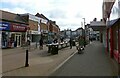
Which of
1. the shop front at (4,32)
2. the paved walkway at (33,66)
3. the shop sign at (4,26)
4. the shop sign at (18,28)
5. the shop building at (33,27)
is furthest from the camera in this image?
the shop building at (33,27)

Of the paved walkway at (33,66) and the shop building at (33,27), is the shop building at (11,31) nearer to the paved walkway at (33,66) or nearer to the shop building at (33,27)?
the shop building at (33,27)

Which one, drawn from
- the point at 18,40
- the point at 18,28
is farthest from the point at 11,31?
the point at 18,40

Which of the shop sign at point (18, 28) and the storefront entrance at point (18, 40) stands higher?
the shop sign at point (18, 28)

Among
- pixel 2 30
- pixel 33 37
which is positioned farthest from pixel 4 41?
pixel 33 37

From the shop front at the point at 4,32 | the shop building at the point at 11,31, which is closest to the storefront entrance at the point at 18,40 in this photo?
the shop building at the point at 11,31

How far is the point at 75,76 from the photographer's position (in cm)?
1008

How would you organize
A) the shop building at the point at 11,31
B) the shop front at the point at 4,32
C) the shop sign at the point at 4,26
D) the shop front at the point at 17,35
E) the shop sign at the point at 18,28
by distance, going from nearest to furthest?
the shop sign at the point at 4,26 < the shop front at the point at 4,32 < the shop building at the point at 11,31 < the shop front at the point at 17,35 < the shop sign at the point at 18,28

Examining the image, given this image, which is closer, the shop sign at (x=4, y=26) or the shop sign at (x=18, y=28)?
the shop sign at (x=4, y=26)

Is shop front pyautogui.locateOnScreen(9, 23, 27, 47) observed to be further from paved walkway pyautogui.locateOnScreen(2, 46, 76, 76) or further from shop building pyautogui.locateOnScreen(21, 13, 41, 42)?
paved walkway pyautogui.locateOnScreen(2, 46, 76, 76)

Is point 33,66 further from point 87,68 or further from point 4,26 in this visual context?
point 4,26

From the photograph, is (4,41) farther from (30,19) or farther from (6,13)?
(30,19)

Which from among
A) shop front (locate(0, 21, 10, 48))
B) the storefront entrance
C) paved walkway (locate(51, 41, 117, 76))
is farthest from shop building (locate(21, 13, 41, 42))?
paved walkway (locate(51, 41, 117, 76))

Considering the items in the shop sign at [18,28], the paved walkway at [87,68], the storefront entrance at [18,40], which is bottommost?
the paved walkway at [87,68]

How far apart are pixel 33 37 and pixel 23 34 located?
36.0 ft
